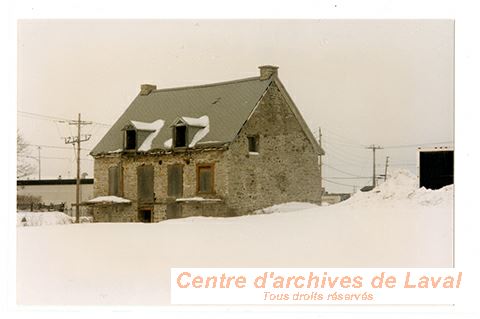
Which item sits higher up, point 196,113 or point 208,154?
point 196,113

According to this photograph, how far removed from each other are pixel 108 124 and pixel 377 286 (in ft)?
13.5

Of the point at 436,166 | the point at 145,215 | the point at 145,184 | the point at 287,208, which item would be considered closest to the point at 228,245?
the point at 287,208

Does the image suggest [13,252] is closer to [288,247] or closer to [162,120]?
[162,120]

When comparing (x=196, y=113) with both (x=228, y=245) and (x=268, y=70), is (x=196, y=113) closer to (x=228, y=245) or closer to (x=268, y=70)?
(x=268, y=70)

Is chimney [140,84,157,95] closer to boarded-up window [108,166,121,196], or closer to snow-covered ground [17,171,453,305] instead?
boarded-up window [108,166,121,196]

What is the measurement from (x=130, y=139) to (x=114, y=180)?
0.62 meters

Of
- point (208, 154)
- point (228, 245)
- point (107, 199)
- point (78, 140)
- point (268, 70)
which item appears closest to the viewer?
point (228, 245)

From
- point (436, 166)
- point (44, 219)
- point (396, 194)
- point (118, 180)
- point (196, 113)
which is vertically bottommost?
point (44, 219)

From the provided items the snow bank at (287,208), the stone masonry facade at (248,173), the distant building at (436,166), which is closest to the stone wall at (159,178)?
the stone masonry facade at (248,173)

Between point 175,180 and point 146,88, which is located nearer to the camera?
point 146,88

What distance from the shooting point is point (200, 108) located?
12.6m

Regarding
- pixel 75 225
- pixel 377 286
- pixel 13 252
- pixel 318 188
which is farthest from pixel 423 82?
pixel 13 252

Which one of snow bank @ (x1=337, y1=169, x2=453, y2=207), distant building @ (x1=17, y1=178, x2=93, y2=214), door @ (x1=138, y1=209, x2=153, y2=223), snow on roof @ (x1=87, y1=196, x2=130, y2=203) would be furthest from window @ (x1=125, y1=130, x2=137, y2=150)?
snow bank @ (x1=337, y1=169, x2=453, y2=207)

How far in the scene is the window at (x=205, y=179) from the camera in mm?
12414
